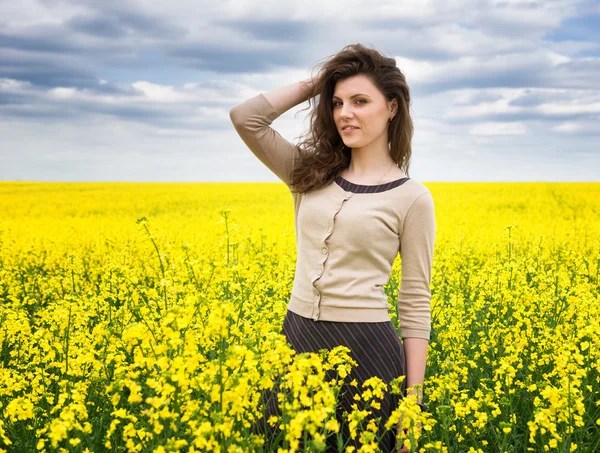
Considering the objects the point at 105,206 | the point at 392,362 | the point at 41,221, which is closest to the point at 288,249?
the point at 392,362

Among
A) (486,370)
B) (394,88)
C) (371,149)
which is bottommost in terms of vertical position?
(486,370)

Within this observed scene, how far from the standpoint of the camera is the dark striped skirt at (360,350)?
264cm

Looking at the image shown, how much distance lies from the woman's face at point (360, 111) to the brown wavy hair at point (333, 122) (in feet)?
0.14

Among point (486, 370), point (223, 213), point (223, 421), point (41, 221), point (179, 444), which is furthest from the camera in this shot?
point (41, 221)

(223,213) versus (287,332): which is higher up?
(223,213)

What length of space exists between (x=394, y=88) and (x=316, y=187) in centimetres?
61

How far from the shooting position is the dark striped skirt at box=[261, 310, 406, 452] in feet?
8.65

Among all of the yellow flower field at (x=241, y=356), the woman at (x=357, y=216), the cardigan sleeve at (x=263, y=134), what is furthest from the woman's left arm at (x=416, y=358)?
the cardigan sleeve at (x=263, y=134)

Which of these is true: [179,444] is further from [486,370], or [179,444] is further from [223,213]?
[486,370]

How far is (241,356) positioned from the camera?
6.12ft

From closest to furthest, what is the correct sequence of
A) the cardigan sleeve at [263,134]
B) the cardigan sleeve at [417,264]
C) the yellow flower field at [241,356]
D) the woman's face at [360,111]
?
the yellow flower field at [241,356] → the cardigan sleeve at [417,264] → the woman's face at [360,111] → the cardigan sleeve at [263,134]

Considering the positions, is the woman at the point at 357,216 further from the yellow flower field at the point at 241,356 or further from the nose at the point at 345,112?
the yellow flower field at the point at 241,356

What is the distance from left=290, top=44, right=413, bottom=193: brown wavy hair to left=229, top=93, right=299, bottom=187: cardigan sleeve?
9cm

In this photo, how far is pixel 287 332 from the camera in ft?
9.30
